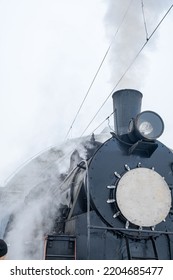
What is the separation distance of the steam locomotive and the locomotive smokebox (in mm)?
147

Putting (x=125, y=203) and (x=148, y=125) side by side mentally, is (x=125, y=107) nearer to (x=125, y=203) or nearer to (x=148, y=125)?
(x=148, y=125)

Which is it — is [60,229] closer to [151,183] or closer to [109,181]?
[109,181]

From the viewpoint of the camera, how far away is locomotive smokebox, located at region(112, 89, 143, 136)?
14.7ft

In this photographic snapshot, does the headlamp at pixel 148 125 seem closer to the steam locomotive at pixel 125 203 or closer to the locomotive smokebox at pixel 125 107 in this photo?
the steam locomotive at pixel 125 203

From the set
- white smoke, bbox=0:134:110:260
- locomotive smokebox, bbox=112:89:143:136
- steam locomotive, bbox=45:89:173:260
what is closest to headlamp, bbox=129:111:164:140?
steam locomotive, bbox=45:89:173:260

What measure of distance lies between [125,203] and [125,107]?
1389 mm

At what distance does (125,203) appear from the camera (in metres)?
3.74

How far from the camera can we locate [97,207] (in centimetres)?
377

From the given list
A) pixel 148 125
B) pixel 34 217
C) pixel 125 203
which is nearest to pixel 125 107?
Answer: pixel 148 125

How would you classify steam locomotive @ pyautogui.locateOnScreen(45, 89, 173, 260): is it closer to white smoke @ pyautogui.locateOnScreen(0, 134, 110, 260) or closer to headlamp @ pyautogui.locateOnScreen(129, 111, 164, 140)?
headlamp @ pyautogui.locateOnScreen(129, 111, 164, 140)

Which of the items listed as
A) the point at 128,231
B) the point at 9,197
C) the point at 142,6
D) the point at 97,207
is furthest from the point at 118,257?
the point at 142,6

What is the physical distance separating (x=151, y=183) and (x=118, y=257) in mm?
918

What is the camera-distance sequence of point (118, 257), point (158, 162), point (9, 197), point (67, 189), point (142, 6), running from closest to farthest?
point (118, 257)
point (158, 162)
point (67, 189)
point (142, 6)
point (9, 197)
